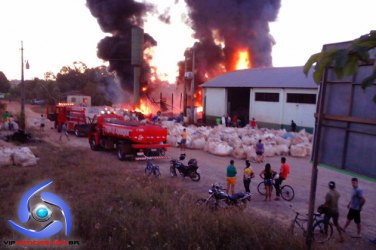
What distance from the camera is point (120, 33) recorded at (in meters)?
46.8

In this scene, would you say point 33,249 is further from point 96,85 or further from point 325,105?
point 96,85

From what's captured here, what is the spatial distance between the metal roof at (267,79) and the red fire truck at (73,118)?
15.4 m

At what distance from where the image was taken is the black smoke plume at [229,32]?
4881cm

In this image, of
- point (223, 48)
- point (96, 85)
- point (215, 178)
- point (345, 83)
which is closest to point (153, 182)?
point (215, 178)

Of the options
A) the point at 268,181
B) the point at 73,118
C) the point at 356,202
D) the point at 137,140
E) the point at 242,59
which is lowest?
the point at 268,181

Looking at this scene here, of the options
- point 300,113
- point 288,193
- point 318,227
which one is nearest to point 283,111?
point 300,113

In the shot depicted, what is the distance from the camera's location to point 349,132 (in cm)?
639

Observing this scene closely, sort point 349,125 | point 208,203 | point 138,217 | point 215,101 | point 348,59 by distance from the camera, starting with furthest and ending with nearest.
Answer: point 215,101 → point 208,203 → point 138,217 → point 349,125 → point 348,59

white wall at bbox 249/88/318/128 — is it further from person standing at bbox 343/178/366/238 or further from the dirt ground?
person standing at bbox 343/178/366/238

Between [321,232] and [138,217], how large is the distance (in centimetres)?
433

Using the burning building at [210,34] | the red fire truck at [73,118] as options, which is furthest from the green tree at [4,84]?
the red fire truck at [73,118]

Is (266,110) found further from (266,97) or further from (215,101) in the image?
(215,101)

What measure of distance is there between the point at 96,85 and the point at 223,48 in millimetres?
27013

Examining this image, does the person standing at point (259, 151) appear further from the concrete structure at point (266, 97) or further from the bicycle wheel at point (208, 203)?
the concrete structure at point (266, 97)
